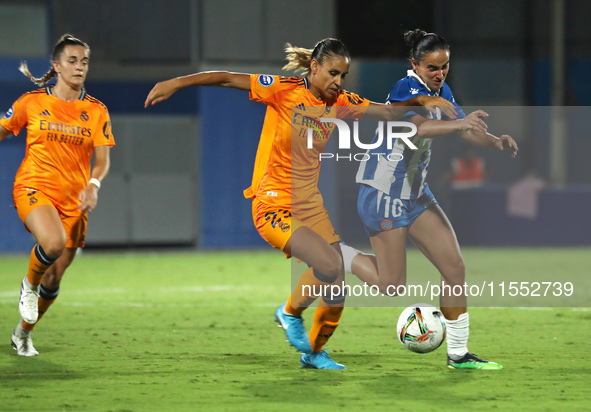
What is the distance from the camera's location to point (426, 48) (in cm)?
612

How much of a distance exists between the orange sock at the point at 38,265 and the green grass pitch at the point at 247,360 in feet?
1.90

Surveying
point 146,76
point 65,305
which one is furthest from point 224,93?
point 65,305

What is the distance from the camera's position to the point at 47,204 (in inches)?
264

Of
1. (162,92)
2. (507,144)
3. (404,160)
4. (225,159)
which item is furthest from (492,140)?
(225,159)

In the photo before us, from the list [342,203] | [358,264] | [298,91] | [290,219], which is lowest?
[342,203]

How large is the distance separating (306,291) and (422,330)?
0.86 meters

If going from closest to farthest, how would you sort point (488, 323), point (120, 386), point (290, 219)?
1. point (120, 386)
2. point (290, 219)
3. point (488, 323)

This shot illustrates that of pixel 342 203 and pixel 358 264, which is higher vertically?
pixel 358 264

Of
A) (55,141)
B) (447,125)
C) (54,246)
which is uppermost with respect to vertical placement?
(447,125)

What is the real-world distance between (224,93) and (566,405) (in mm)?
13672

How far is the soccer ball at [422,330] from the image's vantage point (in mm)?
6281

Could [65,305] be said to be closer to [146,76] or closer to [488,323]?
[488,323]

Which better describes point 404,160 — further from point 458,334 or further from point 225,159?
point 225,159

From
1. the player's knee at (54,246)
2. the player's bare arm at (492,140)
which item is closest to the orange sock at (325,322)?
the player's bare arm at (492,140)
